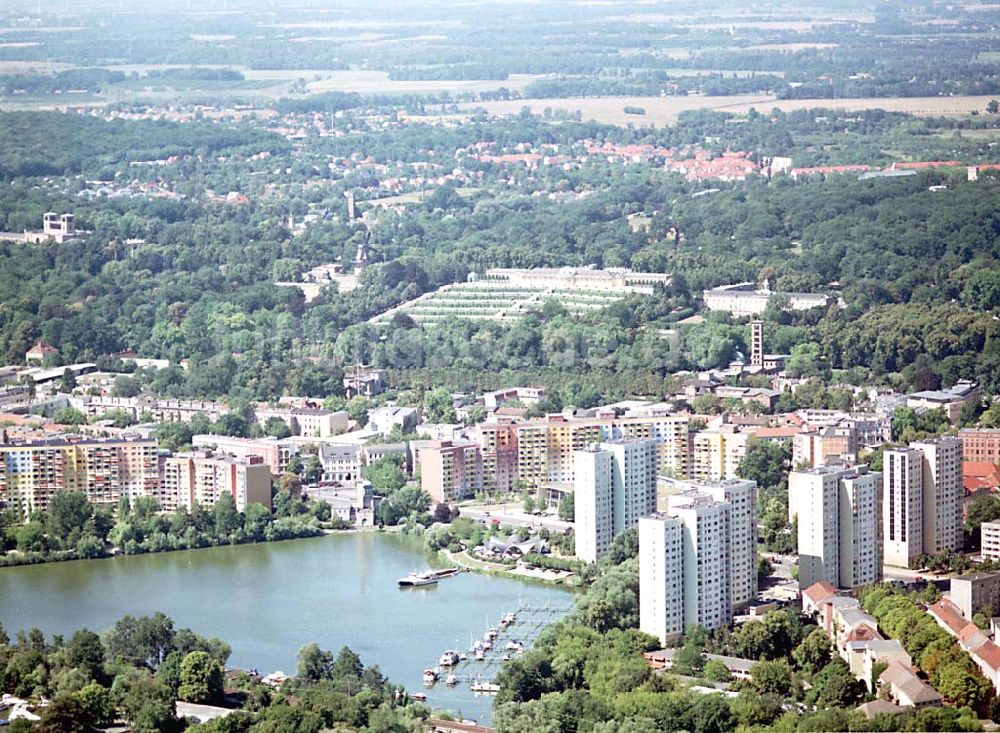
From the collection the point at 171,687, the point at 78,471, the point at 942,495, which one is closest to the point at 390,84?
the point at 78,471

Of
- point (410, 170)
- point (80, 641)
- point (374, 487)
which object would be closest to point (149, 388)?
point (374, 487)

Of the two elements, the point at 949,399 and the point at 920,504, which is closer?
the point at 920,504

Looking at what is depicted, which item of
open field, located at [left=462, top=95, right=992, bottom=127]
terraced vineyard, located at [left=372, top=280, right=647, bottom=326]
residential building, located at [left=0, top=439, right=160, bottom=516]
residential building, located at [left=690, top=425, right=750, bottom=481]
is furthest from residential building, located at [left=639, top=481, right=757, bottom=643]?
open field, located at [left=462, top=95, right=992, bottom=127]

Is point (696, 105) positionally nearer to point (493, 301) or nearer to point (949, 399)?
point (493, 301)

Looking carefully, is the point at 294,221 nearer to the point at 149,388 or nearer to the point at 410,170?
the point at 410,170

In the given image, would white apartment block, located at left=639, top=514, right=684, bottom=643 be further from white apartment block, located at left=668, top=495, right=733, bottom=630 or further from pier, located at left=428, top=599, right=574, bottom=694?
pier, located at left=428, top=599, right=574, bottom=694

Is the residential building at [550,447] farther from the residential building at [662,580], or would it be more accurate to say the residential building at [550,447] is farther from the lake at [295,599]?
the residential building at [662,580]
